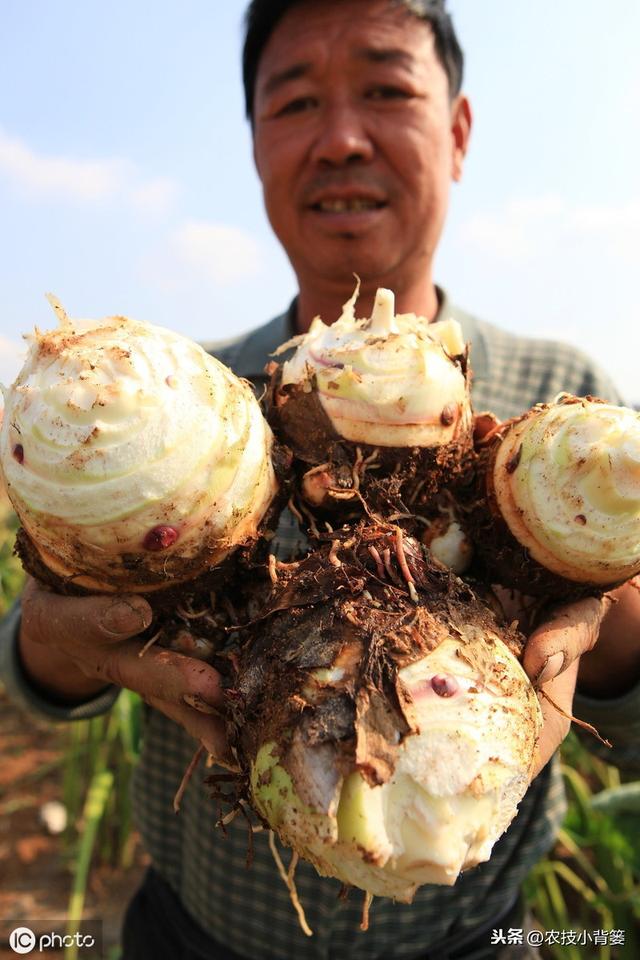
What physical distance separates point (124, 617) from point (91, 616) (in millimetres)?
54

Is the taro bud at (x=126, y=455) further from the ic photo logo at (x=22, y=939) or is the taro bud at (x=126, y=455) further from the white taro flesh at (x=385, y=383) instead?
the ic photo logo at (x=22, y=939)

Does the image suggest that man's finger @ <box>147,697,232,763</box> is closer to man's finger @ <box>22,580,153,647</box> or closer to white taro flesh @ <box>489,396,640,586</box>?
man's finger @ <box>22,580,153,647</box>

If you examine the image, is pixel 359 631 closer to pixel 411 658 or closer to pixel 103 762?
pixel 411 658

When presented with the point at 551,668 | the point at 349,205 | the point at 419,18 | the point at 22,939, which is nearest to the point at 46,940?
the point at 22,939

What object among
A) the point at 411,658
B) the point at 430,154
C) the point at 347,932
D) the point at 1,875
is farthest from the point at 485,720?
the point at 1,875

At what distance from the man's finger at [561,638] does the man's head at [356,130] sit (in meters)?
1.13

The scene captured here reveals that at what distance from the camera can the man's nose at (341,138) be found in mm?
1747

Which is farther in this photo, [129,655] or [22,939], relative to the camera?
[22,939]

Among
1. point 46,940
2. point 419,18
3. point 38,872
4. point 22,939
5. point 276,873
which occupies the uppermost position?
point 419,18

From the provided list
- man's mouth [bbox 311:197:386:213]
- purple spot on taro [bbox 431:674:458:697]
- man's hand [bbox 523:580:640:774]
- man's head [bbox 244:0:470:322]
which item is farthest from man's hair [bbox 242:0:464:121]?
purple spot on taro [bbox 431:674:458:697]

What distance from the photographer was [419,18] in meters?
1.83

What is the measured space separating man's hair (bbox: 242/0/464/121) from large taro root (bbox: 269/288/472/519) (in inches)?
49.4

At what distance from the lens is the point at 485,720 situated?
81 cm

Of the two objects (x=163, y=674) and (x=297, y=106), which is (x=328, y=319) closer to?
(x=297, y=106)
